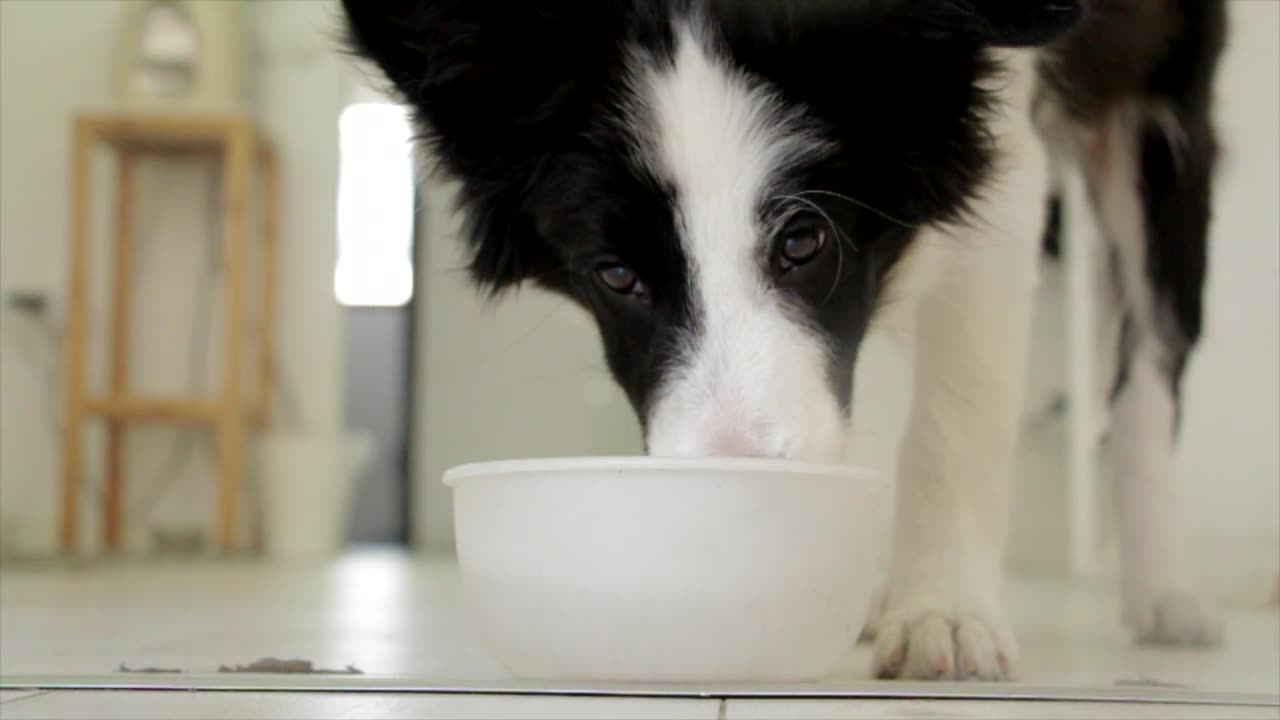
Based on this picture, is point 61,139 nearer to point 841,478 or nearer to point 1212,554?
point 841,478

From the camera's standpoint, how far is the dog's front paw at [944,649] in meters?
1.19

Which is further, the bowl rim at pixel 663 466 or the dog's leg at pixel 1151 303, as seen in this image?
the dog's leg at pixel 1151 303

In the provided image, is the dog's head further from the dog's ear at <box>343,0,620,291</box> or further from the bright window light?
the bright window light

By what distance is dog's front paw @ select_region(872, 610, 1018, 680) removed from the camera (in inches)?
46.9

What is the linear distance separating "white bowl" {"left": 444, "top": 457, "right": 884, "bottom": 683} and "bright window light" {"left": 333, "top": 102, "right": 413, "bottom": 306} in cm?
98

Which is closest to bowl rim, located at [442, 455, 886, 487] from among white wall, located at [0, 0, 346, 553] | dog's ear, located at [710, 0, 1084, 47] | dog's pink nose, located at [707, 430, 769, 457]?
dog's pink nose, located at [707, 430, 769, 457]

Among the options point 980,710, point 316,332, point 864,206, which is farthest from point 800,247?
point 316,332

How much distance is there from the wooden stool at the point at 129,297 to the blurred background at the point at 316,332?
10 millimetres

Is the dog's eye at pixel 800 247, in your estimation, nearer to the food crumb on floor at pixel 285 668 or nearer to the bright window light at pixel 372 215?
the food crumb on floor at pixel 285 668

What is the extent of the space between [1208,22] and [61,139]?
1.48 meters

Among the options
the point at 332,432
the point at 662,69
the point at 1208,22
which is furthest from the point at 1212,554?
the point at 332,432

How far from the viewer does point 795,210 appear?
1334 mm

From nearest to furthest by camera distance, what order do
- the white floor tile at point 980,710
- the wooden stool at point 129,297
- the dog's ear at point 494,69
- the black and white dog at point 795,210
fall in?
1. the white floor tile at point 980,710
2. the black and white dog at point 795,210
3. the dog's ear at point 494,69
4. the wooden stool at point 129,297

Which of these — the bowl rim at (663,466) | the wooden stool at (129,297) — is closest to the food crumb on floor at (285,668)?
the bowl rim at (663,466)
